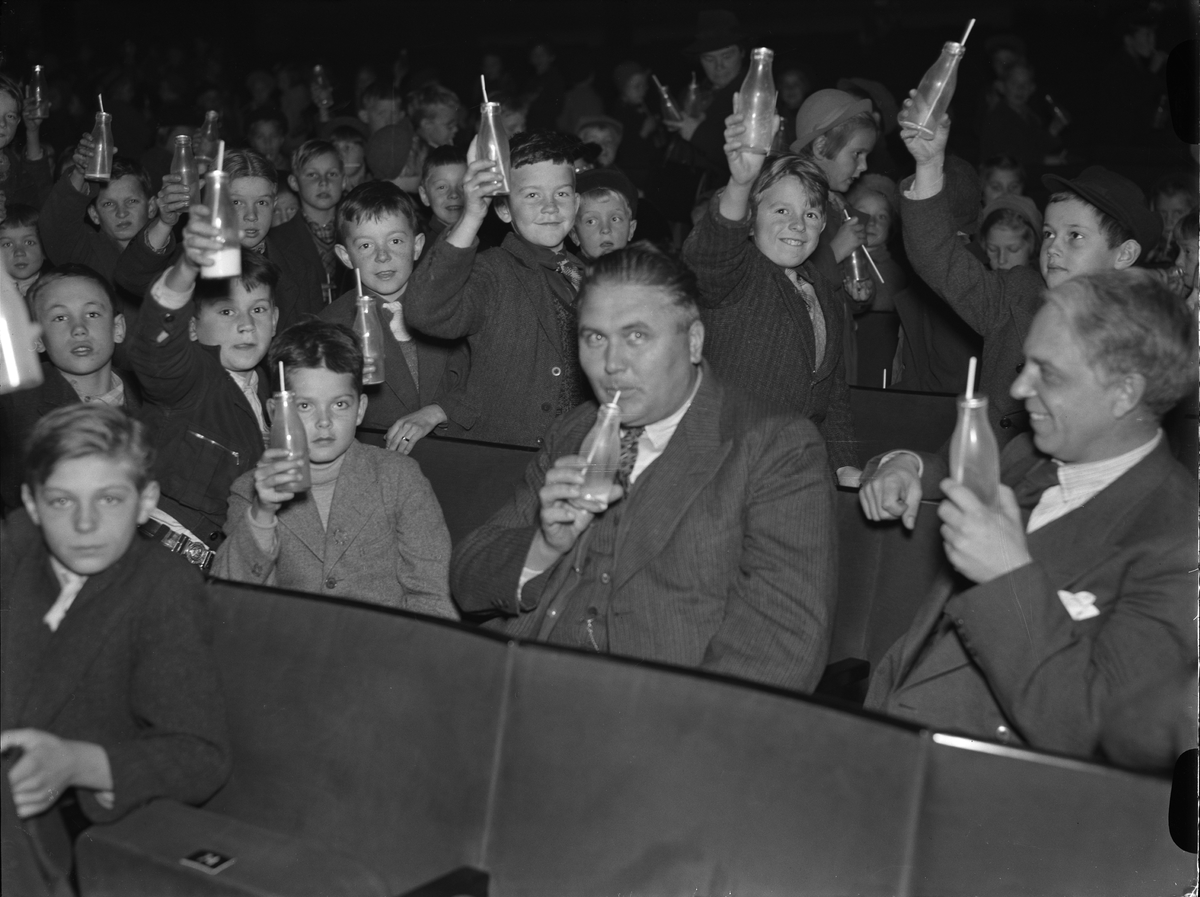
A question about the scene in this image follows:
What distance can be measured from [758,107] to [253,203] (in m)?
2.83

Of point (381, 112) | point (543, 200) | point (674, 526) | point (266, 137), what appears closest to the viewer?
point (674, 526)

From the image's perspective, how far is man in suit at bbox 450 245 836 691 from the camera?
258cm

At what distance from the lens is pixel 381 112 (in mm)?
10992

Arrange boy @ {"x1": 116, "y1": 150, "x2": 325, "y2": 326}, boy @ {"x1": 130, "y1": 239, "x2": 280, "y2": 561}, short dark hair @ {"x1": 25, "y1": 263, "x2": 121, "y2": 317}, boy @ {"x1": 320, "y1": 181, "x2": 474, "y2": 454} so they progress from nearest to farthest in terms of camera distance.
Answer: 1. boy @ {"x1": 130, "y1": 239, "x2": 280, "y2": 561}
2. short dark hair @ {"x1": 25, "y1": 263, "x2": 121, "y2": 317}
3. boy @ {"x1": 320, "y1": 181, "x2": 474, "y2": 454}
4. boy @ {"x1": 116, "y1": 150, "x2": 325, "y2": 326}

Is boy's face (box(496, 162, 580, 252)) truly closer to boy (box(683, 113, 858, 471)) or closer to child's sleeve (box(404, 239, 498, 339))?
child's sleeve (box(404, 239, 498, 339))

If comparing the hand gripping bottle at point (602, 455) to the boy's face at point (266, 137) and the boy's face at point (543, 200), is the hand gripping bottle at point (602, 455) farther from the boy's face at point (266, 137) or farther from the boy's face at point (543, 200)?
the boy's face at point (266, 137)

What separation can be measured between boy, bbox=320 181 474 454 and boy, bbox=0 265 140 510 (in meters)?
0.71

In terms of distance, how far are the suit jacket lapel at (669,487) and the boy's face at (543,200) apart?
4.98ft

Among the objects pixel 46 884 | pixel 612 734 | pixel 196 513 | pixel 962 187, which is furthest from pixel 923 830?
pixel 962 187

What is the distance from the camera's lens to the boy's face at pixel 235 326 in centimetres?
398

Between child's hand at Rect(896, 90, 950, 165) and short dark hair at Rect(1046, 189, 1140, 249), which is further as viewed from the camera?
short dark hair at Rect(1046, 189, 1140, 249)

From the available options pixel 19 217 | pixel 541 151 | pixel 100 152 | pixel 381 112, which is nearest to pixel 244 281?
pixel 541 151

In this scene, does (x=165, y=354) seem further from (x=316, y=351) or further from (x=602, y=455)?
(x=602, y=455)

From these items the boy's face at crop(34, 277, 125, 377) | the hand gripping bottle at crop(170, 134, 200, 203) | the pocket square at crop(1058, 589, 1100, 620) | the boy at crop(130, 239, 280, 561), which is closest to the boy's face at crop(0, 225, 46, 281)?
the hand gripping bottle at crop(170, 134, 200, 203)
